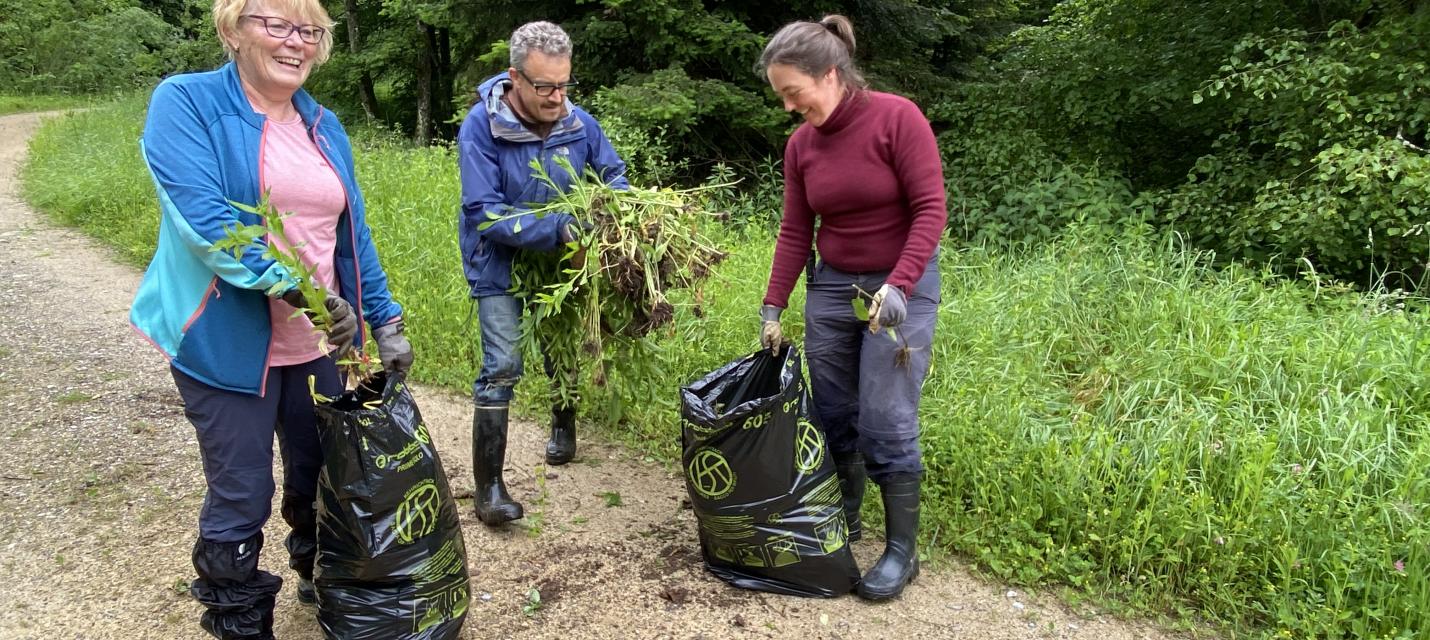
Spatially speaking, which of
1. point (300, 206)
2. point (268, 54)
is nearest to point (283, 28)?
point (268, 54)

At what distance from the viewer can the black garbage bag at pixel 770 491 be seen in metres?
2.64

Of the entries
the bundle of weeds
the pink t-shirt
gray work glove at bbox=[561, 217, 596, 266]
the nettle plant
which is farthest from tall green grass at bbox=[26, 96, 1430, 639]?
the nettle plant

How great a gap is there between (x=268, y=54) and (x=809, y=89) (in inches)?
57.2

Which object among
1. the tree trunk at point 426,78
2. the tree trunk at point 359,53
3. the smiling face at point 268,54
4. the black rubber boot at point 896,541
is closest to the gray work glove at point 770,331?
the black rubber boot at point 896,541

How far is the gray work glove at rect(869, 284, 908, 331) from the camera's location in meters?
2.47

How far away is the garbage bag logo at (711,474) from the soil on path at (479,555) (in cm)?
38

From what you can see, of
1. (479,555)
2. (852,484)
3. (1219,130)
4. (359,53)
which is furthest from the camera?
(359,53)

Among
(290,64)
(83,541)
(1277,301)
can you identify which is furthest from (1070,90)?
(83,541)

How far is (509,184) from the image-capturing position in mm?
2992

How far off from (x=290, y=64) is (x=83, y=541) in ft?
6.76

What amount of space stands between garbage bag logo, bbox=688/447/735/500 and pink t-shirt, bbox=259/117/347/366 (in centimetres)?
117

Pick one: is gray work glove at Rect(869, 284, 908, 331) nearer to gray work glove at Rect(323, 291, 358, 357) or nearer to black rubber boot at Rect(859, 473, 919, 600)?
black rubber boot at Rect(859, 473, 919, 600)

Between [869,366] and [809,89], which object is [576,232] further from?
[869,366]

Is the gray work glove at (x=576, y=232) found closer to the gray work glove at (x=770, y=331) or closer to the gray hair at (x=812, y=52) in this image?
the gray work glove at (x=770, y=331)
